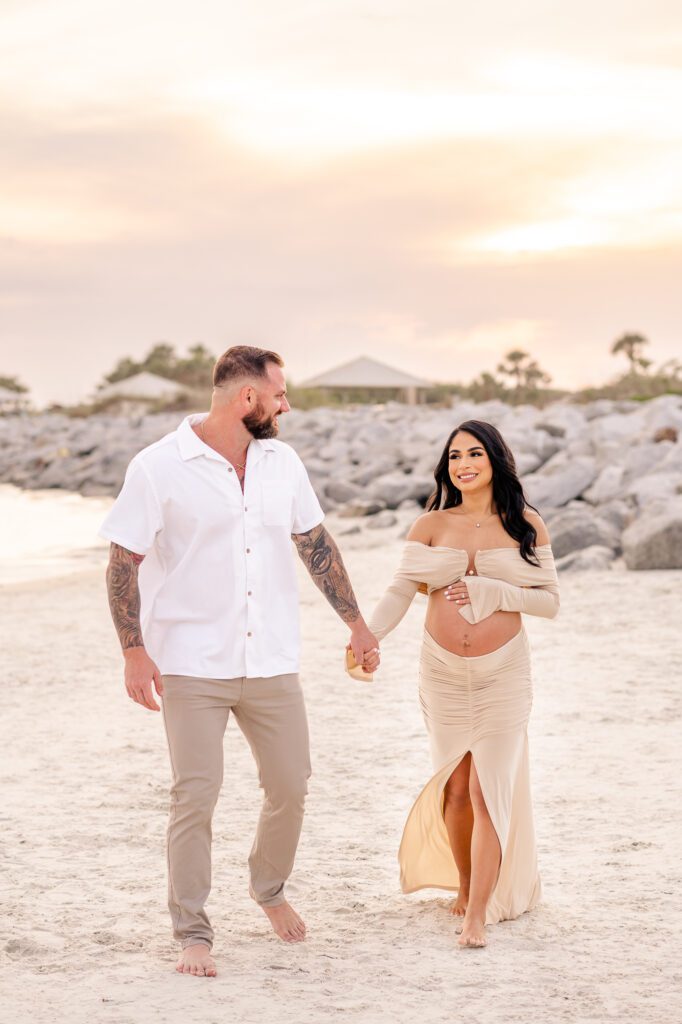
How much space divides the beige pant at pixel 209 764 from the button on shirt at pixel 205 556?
7cm

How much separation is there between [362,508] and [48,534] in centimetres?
557

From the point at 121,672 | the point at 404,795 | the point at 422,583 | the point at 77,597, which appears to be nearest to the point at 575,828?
the point at 404,795

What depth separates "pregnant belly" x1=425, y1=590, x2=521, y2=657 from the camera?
4.80 metres

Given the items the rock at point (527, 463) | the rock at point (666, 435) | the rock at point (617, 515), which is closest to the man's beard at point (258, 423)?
the rock at point (617, 515)

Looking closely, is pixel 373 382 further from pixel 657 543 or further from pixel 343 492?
pixel 657 543

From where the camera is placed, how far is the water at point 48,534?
1802cm

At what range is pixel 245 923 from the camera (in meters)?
5.01

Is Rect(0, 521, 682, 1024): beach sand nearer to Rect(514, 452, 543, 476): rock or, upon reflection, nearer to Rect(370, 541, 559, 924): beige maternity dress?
Rect(370, 541, 559, 924): beige maternity dress

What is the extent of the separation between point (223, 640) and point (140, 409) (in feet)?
204

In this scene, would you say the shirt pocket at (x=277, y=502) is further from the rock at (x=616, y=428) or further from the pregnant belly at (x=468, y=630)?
the rock at (x=616, y=428)

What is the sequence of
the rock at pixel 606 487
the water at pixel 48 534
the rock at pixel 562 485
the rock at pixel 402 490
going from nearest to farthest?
the rock at pixel 606 487
the water at pixel 48 534
the rock at pixel 562 485
the rock at pixel 402 490

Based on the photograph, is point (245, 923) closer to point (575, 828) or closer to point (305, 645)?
point (575, 828)

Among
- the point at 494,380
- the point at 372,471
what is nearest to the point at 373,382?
the point at 494,380

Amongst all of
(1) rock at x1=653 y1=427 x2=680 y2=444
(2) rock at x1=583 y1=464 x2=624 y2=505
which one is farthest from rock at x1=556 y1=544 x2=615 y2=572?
(1) rock at x1=653 y1=427 x2=680 y2=444
